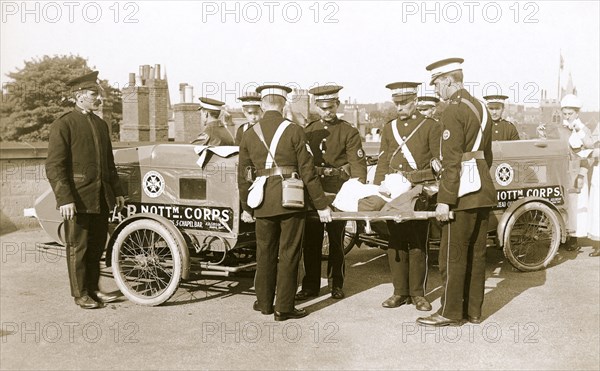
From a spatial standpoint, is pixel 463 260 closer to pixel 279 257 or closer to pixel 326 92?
pixel 279 257

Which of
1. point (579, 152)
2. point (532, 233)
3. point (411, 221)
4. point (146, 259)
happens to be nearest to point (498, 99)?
point (579, 152)

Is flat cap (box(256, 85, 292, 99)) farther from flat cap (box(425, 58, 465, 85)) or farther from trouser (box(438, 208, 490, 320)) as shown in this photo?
trouser (box(438, 208, 490, 320))

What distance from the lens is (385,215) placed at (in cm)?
540

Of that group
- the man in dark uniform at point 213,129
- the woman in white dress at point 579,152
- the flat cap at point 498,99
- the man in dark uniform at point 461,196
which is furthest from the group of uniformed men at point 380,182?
the flat cap at point 498,99

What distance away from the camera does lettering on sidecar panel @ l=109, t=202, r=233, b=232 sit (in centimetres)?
611

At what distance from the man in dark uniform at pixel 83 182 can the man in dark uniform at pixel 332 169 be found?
202cm

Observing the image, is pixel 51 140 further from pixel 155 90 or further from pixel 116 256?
pixel 155 90

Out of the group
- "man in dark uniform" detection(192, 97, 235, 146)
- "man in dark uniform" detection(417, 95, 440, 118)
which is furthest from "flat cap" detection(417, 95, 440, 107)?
"man in dark uniform" detection(192, 97, 235, 146)

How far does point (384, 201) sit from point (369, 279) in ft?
6.11

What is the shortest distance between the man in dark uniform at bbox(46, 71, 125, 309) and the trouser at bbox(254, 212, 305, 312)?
1.62m

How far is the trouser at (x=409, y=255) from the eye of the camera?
5.99 m

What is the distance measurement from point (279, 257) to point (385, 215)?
3.53 feet

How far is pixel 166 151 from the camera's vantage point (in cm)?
642

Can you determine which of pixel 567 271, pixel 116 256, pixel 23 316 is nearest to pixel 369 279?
pixel 567 271
